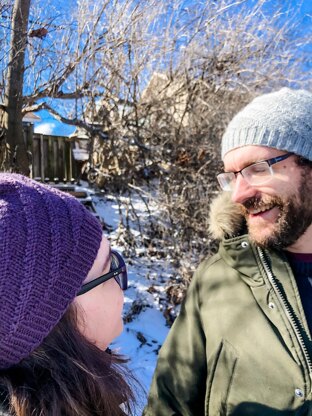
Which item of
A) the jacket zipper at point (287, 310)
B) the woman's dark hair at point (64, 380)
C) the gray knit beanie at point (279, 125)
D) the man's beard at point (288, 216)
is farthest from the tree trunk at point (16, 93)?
the woman's dark hair at point (64, 380)

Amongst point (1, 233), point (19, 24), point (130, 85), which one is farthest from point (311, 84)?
point (1, 233)

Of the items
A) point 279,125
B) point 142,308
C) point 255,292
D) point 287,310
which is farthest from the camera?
point 142,308

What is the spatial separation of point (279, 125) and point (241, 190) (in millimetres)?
346

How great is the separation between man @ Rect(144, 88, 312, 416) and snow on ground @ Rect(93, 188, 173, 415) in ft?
6.78

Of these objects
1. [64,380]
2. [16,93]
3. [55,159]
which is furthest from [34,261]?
[55,159]

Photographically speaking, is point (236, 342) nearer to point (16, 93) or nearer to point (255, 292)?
point (255, 292)

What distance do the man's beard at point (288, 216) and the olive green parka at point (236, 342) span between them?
0.19 feet

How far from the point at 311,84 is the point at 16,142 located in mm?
4909

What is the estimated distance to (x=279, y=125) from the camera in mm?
1896

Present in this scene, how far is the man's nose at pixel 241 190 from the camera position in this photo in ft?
6.34

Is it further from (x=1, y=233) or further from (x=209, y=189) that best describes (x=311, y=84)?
(x=1, y=233)

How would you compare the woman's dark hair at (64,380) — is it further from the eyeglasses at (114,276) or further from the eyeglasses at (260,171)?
the eyeglasses at (260,171)

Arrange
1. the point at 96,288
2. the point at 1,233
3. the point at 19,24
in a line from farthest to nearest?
the point at 19,24
the point at 96,288
the point at 1,233

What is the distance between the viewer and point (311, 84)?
274 inches
